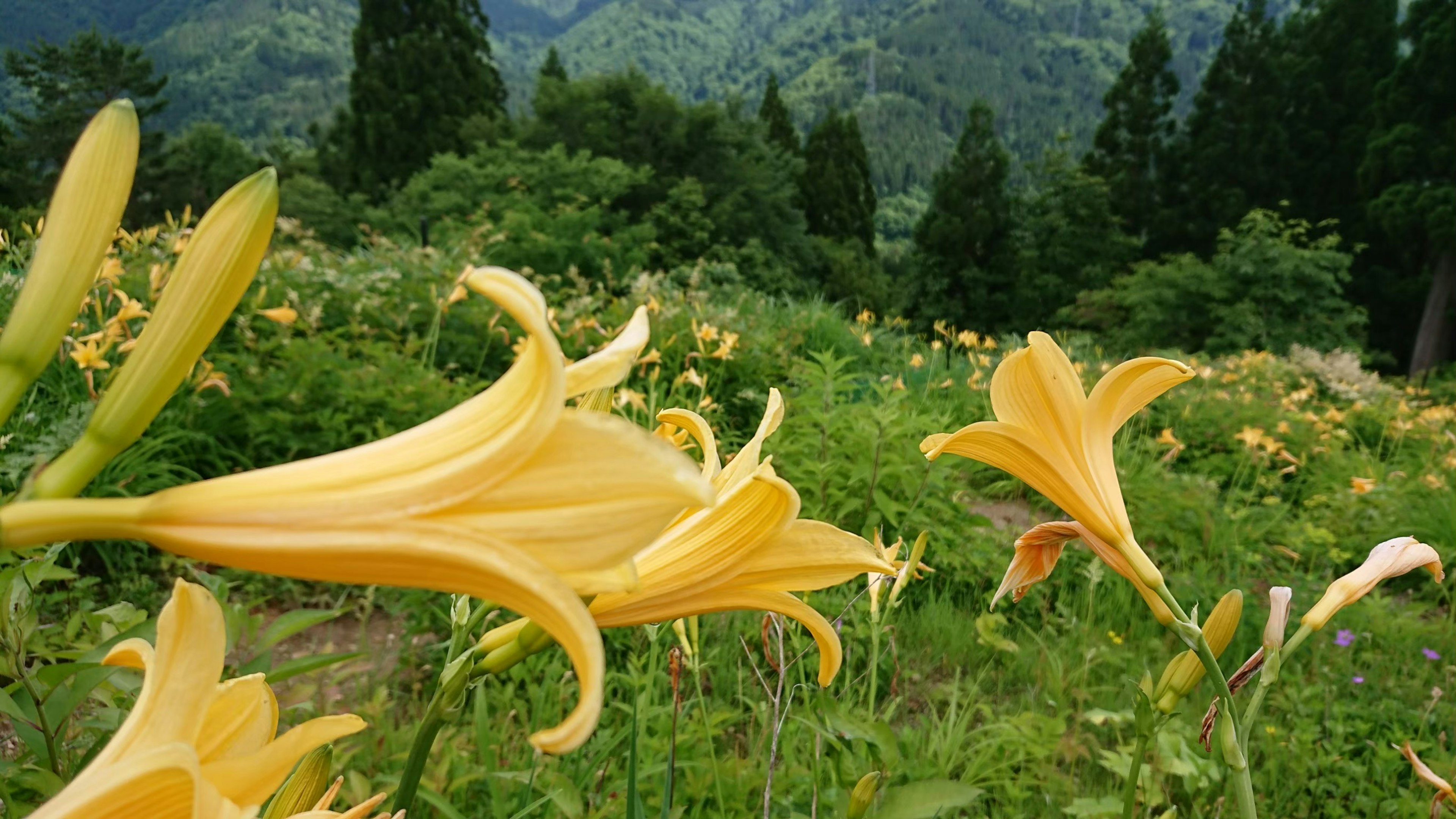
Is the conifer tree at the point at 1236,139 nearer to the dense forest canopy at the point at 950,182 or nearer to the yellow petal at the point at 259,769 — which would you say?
the dense forest canopy at the point at 950,182

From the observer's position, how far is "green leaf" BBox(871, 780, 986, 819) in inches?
35.0

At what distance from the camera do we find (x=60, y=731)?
0.87 metres

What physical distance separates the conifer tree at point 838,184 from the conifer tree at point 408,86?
10.3 m

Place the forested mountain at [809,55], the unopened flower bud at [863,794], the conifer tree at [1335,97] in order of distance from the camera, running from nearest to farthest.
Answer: the unopened flower bud at [863,794], the conifer tree at [1335,97], the forested mountain at [809,55]

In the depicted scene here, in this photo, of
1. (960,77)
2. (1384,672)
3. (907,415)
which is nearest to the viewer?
(1384,672)

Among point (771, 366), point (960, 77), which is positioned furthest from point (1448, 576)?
point (960, 77)

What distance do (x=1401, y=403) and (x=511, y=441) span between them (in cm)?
847

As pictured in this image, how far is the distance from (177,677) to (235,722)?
8cm

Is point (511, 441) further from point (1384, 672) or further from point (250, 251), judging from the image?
point (1384, 672)

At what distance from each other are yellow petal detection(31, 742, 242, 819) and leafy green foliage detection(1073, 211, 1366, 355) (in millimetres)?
15158

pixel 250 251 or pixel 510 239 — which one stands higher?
pixel 250 251

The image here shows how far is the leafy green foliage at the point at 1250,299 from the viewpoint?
12953mm

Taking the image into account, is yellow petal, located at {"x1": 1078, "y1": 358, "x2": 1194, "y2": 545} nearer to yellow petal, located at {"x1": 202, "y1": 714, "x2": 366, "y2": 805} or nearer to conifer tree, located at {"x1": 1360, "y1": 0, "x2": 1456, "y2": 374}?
yellow petal, located at {"x1": 202, "y1": 714, "x2": 366, "y2": 805}

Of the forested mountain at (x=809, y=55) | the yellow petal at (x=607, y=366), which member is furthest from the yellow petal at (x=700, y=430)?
the forested mountain at (x=809, y=55)
